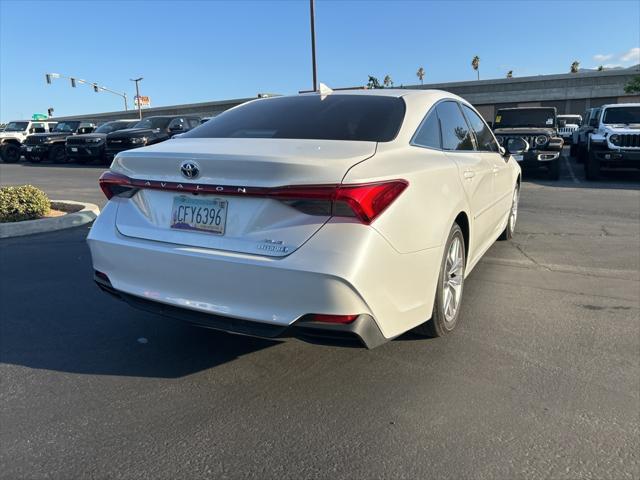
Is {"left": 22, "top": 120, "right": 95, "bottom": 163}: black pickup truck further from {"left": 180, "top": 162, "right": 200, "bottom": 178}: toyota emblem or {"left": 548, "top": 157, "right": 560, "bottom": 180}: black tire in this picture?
{"left": 180, "top": 162, "right": 200, "bottom": 178}: toyota emblem

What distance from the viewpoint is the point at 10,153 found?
78.2ft

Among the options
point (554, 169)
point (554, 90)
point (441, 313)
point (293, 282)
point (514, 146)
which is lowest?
point (554, 169)

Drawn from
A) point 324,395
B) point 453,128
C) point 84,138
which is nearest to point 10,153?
point 84,138

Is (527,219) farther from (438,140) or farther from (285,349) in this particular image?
(285,349)

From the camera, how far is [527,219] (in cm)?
812

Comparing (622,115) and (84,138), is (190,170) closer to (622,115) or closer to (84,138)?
(622,115)

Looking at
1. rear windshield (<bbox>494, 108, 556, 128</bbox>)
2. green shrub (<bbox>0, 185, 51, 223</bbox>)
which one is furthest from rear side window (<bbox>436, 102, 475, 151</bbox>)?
rear windshield (<bbox>494, 108, 556, 128</bbox>)

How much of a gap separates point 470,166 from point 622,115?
11.9 meters

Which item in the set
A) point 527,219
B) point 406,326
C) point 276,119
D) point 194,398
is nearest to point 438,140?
point 276,119

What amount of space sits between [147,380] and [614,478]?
2.46 metres

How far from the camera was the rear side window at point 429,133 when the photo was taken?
3361 mm

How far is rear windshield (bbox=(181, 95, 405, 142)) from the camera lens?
3.25m

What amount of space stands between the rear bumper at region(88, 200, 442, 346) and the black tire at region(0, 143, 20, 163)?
80.3 feet

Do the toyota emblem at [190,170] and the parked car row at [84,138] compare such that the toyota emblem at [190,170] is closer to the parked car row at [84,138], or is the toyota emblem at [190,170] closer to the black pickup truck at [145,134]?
the parked car row at [84,138]
